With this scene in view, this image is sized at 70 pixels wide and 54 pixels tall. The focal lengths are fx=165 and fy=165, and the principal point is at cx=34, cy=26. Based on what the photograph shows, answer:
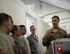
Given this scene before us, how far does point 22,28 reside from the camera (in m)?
2.42

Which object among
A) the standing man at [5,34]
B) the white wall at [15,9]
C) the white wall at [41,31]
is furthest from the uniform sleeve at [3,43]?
the white wall at [41,31]

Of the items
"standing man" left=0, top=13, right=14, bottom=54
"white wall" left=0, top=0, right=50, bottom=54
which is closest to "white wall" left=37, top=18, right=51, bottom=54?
"white wall" left=0, top=0, right=50, bottom=54

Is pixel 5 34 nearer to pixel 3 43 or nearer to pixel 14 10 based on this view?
pixel 3 43

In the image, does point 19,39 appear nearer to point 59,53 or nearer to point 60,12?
point 59,53

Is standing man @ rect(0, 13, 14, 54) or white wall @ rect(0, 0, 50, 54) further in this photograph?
white wall @ rect(0, 0, 50, 54)

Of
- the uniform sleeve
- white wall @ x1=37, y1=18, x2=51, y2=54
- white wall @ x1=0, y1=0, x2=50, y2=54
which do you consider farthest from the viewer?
white wall @ x1=37, y1=18, x2=51, y2=54

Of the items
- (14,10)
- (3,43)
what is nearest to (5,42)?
(3,43)

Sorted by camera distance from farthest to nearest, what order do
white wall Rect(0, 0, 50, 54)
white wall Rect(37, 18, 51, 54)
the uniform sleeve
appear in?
white wall Rect(37, 18, 51, 54) → white wall Rect(0, 0, 50, 54) → the uniform sleeve

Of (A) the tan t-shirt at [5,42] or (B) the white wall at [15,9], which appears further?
(B) the white wall at [15,9]

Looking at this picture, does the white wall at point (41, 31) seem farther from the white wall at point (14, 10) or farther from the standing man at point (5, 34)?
the standing man at point (5, 34)

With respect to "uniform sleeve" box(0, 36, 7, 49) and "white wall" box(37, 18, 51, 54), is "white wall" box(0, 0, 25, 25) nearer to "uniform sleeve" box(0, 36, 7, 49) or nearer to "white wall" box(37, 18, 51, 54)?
"uniform sleeve" box(0, 36, 7, 49)

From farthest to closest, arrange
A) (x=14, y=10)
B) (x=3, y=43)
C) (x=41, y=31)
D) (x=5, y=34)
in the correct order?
(x=41, y=31) → (x=14, y=10) → (x=5, y=34) → (x=3, y=43)

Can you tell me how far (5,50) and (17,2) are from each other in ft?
6.24

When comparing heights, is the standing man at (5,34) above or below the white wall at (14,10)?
below
